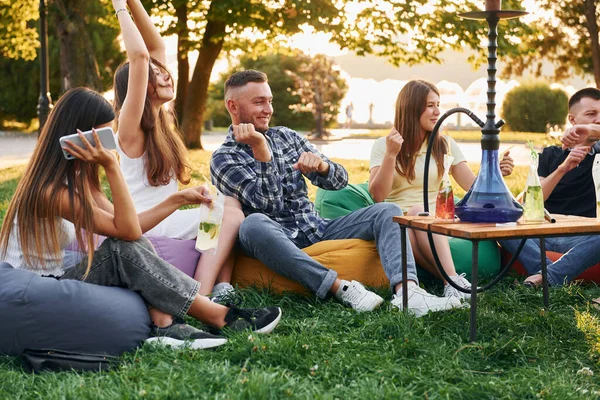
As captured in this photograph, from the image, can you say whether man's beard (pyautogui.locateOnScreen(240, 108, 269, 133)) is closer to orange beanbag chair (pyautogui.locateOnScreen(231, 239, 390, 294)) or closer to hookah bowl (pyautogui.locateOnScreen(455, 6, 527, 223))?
orange beanbag chair (pyautogui.locateOnScreen(231, 239, 390, 294))

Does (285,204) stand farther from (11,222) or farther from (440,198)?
(11,222)

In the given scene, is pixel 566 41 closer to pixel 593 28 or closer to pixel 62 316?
pixel 593 28

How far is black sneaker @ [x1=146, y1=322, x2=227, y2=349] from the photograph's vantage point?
3172mm

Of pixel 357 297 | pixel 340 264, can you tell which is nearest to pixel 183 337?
pixel 357 297

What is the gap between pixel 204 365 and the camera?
2889 mm

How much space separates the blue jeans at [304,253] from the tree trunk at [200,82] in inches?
488

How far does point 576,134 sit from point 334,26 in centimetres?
1135

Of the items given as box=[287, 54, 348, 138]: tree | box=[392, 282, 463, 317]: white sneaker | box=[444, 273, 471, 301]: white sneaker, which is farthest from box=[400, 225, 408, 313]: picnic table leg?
box=[287, 54, 348, 138]: tree

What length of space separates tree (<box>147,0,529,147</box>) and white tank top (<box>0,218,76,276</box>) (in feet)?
37.8

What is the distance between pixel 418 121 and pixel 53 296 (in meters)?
2.51

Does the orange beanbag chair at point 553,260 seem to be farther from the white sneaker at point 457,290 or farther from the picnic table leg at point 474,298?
the picnic table leg at point 474,298

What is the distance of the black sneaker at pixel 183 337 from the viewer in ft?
10.4

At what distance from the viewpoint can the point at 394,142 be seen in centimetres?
427

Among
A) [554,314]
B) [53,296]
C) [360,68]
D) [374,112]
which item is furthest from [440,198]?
[374,112]
